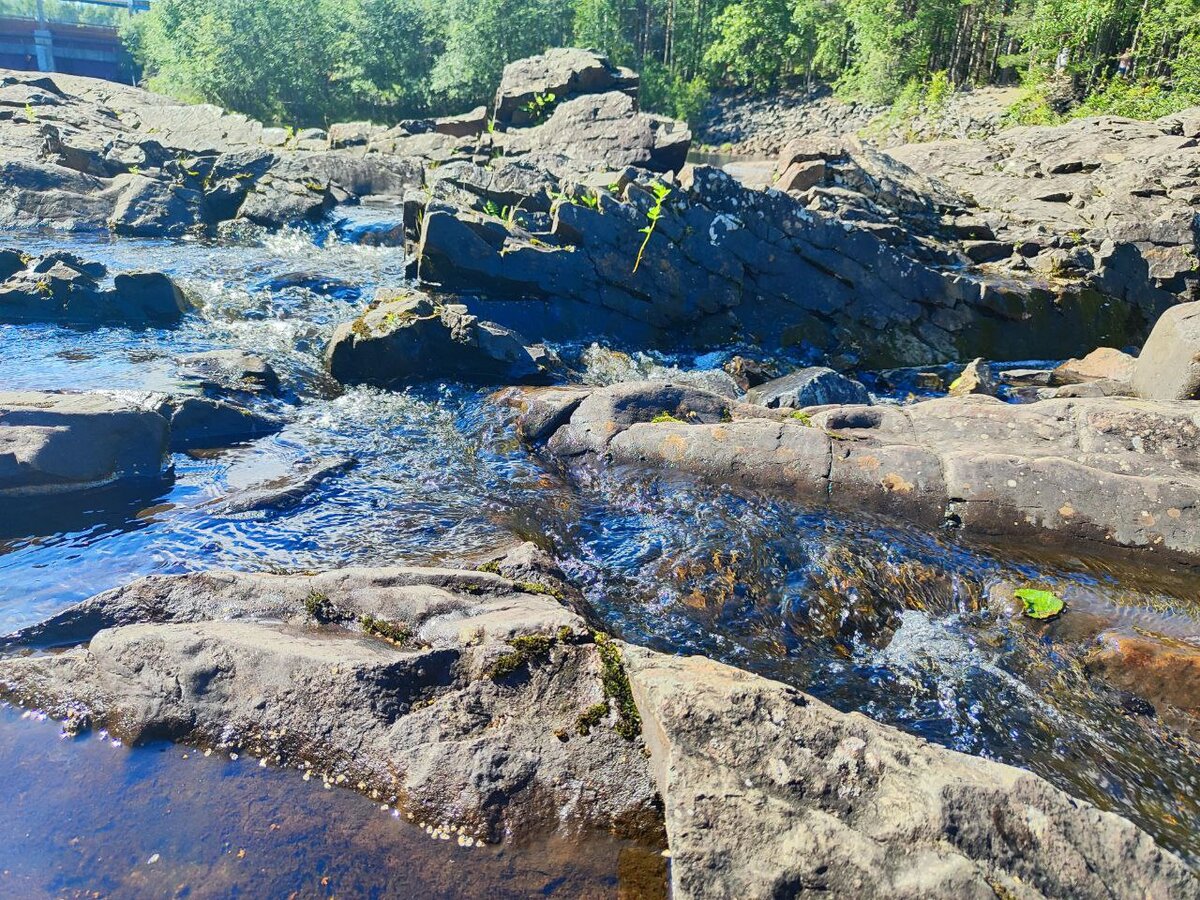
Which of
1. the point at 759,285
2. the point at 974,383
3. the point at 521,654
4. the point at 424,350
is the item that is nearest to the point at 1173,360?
the point at 974,383

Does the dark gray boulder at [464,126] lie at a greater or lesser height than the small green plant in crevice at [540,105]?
lesser

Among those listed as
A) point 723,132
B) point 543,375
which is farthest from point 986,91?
point 543,375

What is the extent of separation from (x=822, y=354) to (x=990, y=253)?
6.39m

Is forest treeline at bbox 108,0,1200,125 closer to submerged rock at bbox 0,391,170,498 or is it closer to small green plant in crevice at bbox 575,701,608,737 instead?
submerged rock at bbox 0,391,170,498

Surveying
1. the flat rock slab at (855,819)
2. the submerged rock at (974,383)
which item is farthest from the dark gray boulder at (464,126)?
the flat rock slab at (855,819)

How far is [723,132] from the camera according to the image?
6134 cm

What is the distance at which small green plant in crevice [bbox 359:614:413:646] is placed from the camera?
17.0 ft

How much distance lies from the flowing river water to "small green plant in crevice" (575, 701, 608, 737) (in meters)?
0.60

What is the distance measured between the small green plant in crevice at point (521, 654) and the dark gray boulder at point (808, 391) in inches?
305

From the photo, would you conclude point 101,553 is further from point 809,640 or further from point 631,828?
point 809,640

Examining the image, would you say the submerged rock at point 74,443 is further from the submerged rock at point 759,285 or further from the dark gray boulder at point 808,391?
the dark gray boulder at point 808,391

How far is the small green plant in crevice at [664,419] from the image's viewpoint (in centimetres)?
967

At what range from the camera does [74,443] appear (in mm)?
8266

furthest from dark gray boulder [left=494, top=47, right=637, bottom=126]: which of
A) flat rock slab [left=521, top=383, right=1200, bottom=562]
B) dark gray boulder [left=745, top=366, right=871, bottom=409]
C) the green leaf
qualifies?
the green leaf
